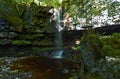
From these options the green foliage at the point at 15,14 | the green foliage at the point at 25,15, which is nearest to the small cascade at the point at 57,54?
the green foliage at the point at 25,15

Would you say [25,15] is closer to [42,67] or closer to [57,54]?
[57,54]

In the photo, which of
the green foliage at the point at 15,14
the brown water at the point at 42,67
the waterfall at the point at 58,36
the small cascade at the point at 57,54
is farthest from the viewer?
the green foliage at the point at 15,14

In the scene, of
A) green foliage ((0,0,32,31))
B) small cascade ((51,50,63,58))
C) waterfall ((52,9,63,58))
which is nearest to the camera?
small cascade ((51,50,63,58))

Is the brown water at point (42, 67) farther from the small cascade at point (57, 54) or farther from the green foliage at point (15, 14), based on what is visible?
the green foliage at point (15, 14)

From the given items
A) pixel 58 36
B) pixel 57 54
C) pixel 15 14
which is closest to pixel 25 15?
pixel 15 14

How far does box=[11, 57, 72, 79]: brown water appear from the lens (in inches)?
335

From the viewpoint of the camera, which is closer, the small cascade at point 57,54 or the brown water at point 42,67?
the brown water at point 42,67

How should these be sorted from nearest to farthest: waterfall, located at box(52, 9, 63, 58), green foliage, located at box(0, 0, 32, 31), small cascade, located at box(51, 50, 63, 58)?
small cascade, located at box(51, 50, 63, 58) → waterfall, located at box(52, 9, 63, 58) → green foliage, located at box(0, 0, 32, 31)

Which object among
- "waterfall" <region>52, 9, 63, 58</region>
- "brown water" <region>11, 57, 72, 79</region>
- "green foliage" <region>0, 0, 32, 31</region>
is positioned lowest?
"brown water" <region>11, 57, 72, 79</region>

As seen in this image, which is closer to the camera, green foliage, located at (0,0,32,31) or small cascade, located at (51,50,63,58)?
small cascade, located at (51,50,63,58)

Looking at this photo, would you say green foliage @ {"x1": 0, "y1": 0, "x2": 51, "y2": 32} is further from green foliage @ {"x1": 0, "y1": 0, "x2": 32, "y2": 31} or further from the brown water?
the brown water

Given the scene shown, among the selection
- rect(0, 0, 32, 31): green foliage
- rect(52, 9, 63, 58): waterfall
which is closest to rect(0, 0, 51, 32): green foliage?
rect(0, 0, 32, 31): green foliage

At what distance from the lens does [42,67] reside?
9.77 metres

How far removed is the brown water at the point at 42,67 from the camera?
8514 millimetres
